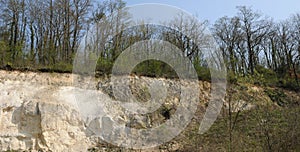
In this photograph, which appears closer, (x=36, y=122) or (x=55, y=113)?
(x=36, y=122)

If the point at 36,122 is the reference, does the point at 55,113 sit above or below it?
above

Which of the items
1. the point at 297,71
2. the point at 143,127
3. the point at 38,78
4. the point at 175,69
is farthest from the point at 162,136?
the point at 297,71

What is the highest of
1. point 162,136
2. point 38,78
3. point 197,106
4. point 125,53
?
point 125,53

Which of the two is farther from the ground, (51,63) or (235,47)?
(235,47)

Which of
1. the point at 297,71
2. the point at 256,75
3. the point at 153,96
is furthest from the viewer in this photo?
the point at 297,71

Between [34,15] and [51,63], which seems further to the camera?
[34,15]

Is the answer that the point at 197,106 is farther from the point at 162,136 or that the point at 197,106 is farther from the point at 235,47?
the point at 235,47

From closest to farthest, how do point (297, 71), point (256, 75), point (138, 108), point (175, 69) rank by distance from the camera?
point (256, 75)
point (138, 108)
point (175, 69)
point (297, 71)

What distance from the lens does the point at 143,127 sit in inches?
459

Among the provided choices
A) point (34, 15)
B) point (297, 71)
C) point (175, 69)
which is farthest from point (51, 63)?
point (297, 71)

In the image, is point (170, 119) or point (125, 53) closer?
point (170, 119)

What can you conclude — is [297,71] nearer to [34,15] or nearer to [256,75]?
[256,75]

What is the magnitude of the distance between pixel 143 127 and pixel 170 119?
135 centimetres

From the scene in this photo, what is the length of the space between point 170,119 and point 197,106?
2.00 meters
